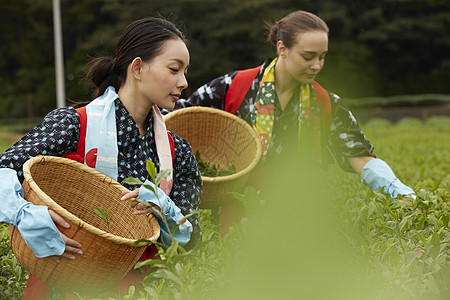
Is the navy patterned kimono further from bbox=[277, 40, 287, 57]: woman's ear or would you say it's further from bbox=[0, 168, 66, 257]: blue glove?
bbox=[277, 40, 287, 57]: woman's ear

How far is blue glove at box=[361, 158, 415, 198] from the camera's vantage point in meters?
3.10

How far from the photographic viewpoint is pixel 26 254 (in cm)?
183

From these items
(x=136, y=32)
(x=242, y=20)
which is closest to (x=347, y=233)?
(x=136, y=32)

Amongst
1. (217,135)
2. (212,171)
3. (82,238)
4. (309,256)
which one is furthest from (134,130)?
(309,256)

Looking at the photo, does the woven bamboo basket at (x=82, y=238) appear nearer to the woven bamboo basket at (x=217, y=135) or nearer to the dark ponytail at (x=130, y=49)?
the dark ponytail at (x=130, y=49)

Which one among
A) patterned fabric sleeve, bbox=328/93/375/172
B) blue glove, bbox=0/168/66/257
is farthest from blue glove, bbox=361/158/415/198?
blue glove, bbox=0/168/66/257

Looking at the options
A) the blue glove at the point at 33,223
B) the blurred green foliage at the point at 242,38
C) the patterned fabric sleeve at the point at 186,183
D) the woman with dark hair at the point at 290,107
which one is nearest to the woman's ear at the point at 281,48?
the woman with dark hair at the point at 290,107

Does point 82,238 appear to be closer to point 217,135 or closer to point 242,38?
point 217,135

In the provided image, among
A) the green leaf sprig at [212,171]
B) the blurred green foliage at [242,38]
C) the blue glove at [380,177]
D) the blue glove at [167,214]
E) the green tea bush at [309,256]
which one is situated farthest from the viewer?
the blurred green foliage at [242,38]

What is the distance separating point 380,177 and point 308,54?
2.66ft

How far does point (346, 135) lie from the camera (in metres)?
3.51

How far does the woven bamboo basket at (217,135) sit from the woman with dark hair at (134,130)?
27.0 inches

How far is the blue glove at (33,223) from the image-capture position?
1.71 meters

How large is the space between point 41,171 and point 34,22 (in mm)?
30074
